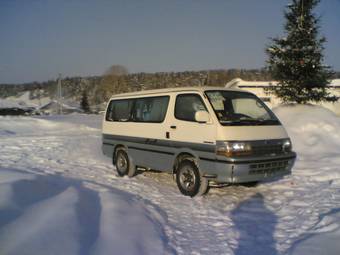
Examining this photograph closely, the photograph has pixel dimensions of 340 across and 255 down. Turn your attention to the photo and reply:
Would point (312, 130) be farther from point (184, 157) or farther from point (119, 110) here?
point (184, 157)

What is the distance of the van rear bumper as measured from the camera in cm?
740

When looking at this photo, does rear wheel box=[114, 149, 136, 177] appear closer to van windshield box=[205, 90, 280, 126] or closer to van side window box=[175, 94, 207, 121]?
van side window box=[175, 94, 207, 121]

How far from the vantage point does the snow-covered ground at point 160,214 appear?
16.5ft

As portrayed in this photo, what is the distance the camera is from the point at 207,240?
562 centimetres

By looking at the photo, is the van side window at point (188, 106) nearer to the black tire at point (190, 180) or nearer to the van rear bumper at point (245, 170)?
the black tire at point (190, 180)

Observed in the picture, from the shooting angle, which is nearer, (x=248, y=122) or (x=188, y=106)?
(x=248, y=122)

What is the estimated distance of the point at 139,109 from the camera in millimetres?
9984

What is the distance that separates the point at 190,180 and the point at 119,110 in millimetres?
3465

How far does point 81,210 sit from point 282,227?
3160 mm

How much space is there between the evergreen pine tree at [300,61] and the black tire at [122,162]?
11187mm

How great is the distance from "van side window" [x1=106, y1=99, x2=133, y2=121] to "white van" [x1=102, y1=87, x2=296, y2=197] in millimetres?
447

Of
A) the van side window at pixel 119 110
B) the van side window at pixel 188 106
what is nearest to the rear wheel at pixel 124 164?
the van side window at pixel 119 110

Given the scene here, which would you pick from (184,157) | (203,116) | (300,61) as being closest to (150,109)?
(184,157)

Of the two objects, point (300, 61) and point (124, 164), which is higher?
point (300, 61)
